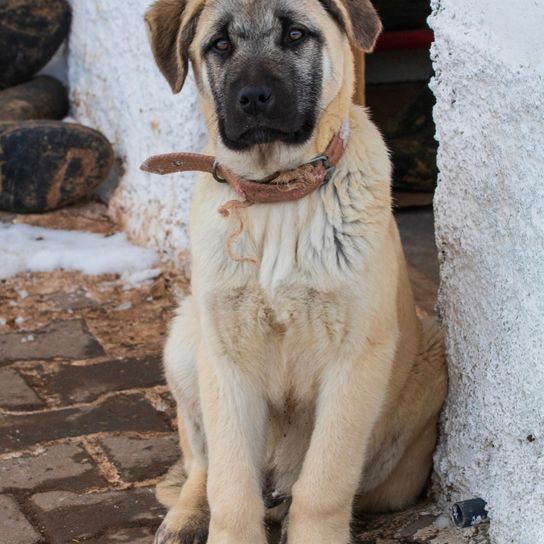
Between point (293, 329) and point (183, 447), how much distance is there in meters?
0.89

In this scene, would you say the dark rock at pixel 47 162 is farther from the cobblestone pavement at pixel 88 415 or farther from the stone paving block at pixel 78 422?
the stone paving block at pixel 78 422

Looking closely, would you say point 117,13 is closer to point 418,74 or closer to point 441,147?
point 418,74

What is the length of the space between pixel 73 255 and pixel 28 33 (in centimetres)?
169

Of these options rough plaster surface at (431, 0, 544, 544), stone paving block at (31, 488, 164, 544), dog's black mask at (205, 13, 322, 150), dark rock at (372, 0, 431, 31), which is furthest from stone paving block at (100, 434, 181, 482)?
dark rock at (372, 0, 431, 31)

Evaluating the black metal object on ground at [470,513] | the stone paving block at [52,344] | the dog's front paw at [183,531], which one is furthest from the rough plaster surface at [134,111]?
the black metal object on ground at [470,513]

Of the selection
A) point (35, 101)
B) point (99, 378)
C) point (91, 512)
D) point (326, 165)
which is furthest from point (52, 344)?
point (326, 165)

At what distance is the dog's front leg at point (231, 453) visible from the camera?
358cm

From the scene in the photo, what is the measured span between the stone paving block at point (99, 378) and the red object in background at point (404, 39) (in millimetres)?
2911

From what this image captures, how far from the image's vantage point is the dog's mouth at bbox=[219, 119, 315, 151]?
3496 mm

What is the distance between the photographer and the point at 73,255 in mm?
6387

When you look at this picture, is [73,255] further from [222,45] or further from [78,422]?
[222,45]

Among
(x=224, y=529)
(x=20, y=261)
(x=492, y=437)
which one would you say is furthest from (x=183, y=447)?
(x=20, y=261)

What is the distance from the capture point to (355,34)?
11.6ft

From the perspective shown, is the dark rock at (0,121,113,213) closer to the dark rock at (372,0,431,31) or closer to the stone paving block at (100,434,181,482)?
the dark rock at (372,0,431,31)
